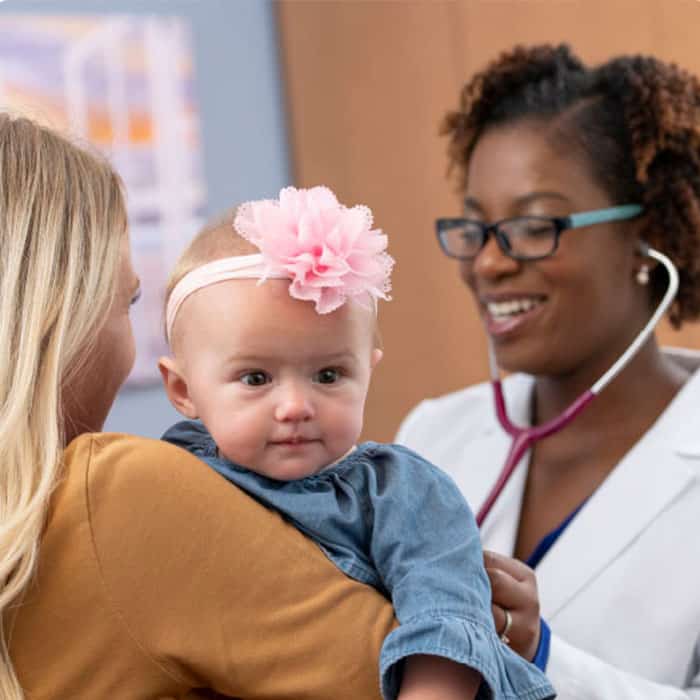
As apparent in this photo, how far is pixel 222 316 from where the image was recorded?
3.24ft

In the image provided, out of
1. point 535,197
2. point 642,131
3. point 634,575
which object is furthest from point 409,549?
point 642,131

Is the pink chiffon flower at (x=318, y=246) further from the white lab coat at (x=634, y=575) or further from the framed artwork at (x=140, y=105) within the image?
the framed artwork at (x=140, y=105)

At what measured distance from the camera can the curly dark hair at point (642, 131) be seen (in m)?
1.77

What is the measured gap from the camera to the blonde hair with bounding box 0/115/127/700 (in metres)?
0.89

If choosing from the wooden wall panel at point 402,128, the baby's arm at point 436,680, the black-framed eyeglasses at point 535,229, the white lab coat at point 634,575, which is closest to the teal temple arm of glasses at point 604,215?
the black-framed eyeglasses at point 535,229

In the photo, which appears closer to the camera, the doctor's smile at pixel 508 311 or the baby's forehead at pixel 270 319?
the baby's forehead at pixel 270 319

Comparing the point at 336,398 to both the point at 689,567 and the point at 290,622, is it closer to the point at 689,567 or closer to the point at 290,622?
the point at 290,622

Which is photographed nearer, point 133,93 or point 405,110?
point 405,110

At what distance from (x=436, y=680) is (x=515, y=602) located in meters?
0.20

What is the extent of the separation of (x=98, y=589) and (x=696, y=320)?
139 centimetres

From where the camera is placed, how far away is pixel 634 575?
59.7 inches

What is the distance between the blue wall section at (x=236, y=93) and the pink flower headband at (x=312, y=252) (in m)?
3.01

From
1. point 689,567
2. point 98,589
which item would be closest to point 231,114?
point 689,567

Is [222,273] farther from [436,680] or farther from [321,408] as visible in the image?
[436,680]
